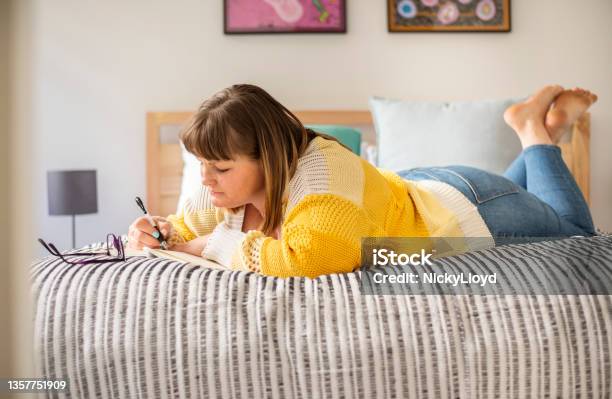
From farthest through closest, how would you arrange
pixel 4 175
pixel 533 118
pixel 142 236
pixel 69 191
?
pixel 69 191, pixel 533 118, pixel 142 236, pixel 4 175

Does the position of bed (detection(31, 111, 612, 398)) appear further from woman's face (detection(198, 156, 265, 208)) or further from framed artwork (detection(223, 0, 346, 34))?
framed artwork (detection(223, 0, 346, 34))

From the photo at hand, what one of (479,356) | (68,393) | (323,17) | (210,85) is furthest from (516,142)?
(68,393)

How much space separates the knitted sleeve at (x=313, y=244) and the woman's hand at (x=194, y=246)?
0.24 metres

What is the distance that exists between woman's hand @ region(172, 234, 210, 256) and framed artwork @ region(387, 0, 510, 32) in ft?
6.47

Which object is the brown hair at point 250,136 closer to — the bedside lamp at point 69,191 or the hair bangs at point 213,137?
the hair bangs at point 213,137

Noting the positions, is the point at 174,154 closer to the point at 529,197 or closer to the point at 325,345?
the point at 529,197

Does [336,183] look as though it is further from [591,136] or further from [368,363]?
[591,136]

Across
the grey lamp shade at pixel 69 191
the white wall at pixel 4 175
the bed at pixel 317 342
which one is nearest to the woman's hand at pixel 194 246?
the bed at pixel 317 342

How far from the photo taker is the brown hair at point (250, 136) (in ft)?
3.81

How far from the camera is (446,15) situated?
116 inches

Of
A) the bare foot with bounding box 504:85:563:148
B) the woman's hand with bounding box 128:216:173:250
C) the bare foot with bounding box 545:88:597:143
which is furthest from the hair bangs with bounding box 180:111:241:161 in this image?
the bare foot with bounding box 545:88:597:143

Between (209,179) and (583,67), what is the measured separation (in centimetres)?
245

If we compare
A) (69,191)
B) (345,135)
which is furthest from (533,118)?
(69,191)

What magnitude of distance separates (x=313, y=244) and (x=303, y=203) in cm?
10
